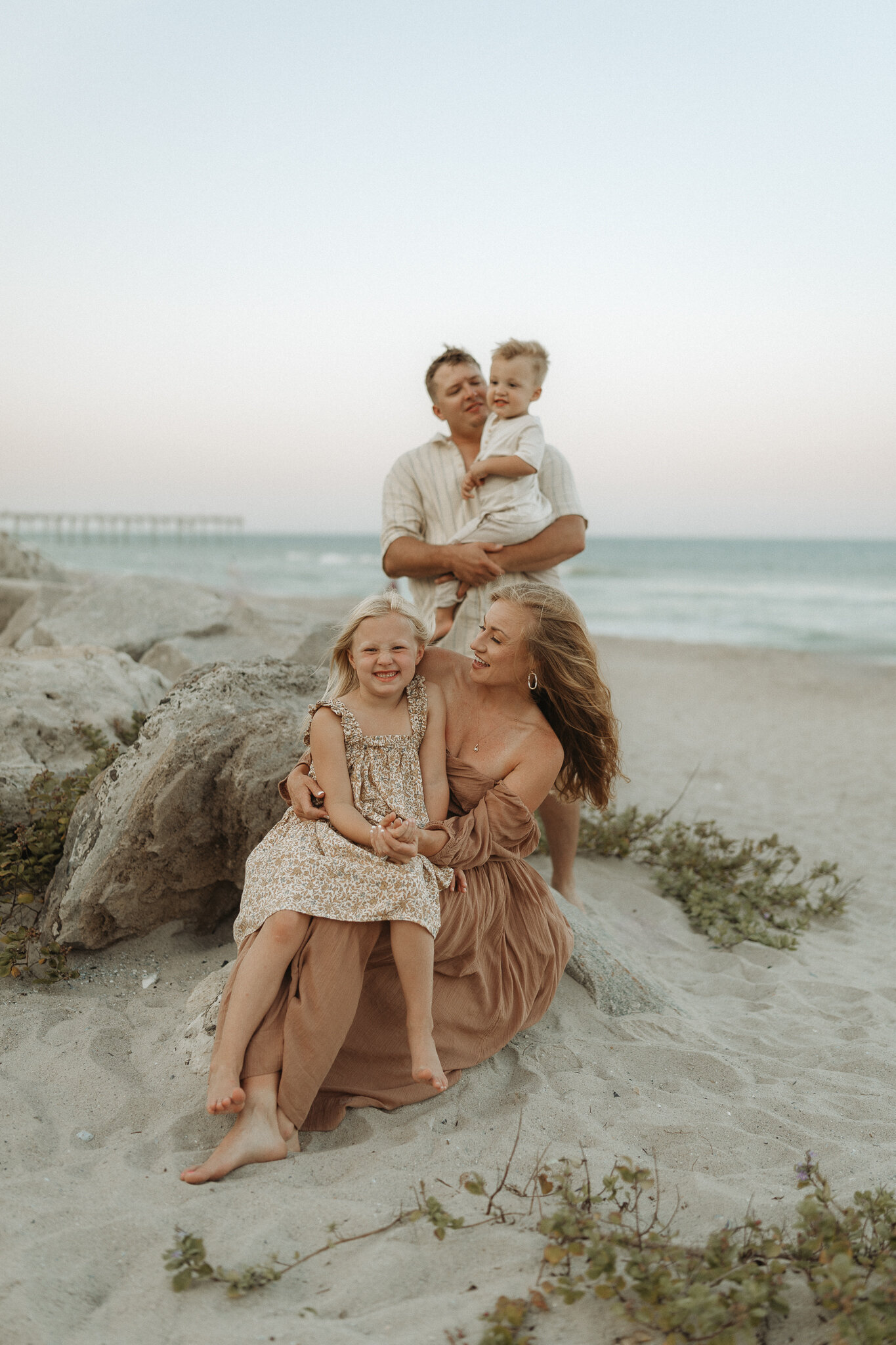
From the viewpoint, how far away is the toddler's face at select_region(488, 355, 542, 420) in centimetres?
439

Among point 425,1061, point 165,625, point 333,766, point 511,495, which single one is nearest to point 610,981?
point 425,1061

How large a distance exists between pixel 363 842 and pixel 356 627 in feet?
2.53

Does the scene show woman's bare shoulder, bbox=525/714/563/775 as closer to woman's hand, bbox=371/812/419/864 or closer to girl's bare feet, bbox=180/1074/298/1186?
woman's hand, bbox=371/812/419/864

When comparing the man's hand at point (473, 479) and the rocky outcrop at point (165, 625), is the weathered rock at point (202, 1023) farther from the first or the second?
the rocky outcrop at point (165, 625)

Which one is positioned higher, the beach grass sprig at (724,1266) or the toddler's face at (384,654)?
the toddler's face at (384,654)

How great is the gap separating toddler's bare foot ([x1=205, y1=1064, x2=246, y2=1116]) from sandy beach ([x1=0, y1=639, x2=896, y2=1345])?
0.18m

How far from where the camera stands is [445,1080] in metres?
2.86

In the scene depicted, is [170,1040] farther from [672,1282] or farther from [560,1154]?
[672,1282]

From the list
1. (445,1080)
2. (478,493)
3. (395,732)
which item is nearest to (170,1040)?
(445,1080)

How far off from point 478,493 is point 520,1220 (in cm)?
301

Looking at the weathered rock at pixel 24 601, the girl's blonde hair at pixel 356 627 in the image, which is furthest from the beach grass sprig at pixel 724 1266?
the weathered rock at pixel 24 601

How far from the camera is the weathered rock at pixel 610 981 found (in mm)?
3773

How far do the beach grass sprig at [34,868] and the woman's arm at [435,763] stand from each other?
5.40 feet

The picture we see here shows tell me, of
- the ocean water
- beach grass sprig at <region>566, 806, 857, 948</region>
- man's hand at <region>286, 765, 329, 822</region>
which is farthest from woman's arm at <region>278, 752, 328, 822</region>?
the ocean water
